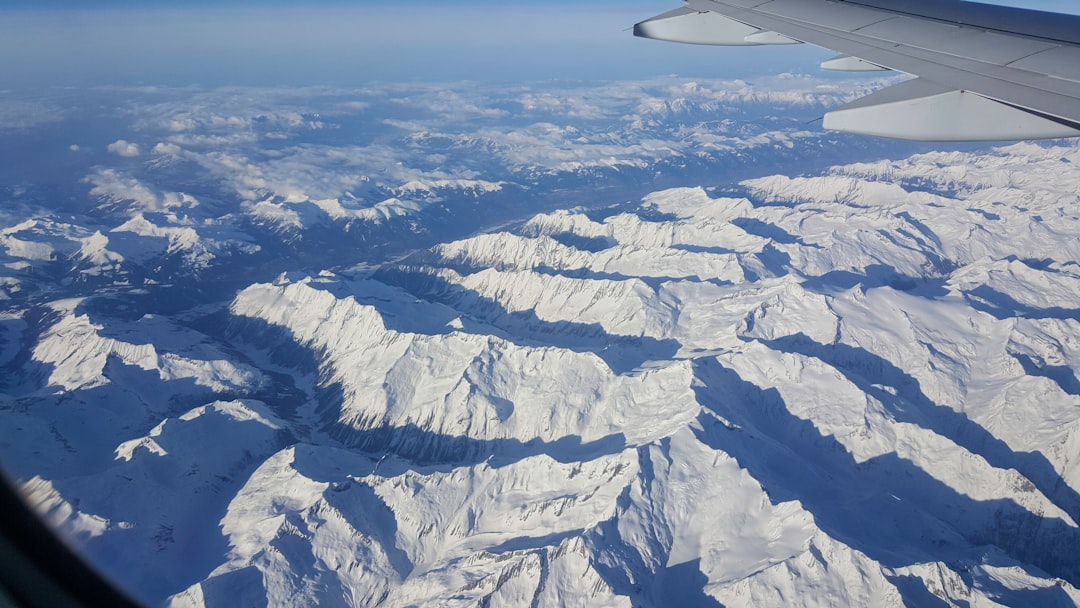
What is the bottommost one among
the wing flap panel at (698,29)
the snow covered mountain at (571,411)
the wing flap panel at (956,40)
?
the snow covered mountain at (571,411)

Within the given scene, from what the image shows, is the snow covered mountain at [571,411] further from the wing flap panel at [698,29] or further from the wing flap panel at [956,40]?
the wing flap panel at [698,29]

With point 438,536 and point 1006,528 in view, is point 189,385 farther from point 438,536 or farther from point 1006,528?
point 1006,528

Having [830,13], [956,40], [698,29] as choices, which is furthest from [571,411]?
[956,40]

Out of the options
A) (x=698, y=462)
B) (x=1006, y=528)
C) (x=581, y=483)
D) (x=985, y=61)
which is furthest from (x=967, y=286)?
(x=985, y=61)

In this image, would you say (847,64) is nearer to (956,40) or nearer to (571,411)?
(956,40)

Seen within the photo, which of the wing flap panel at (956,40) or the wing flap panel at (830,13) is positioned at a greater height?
the wing flap panel at (830,13)

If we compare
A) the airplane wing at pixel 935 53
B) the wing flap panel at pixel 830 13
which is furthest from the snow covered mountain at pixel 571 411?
the wing flap panel at pixel 830 13
